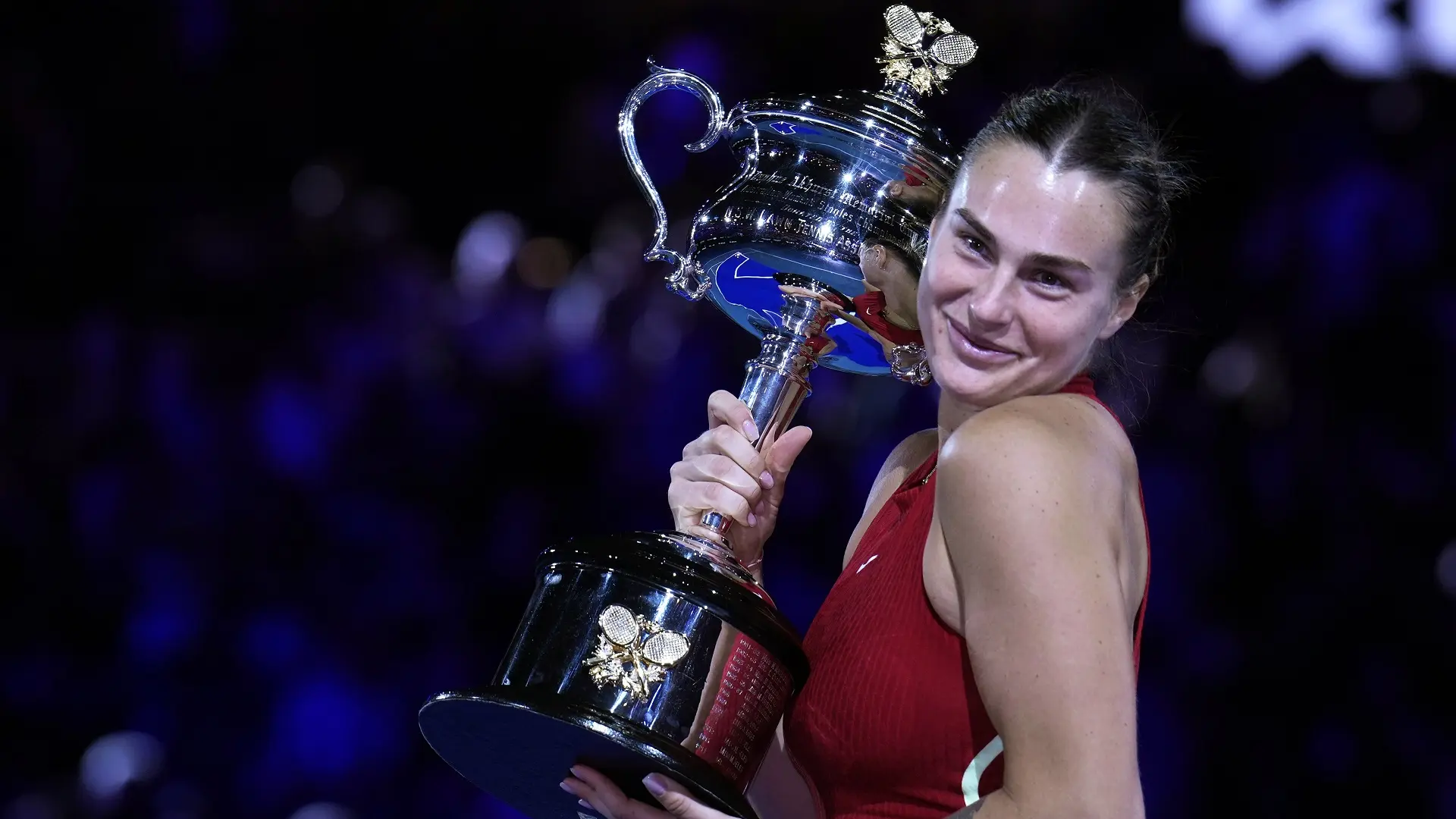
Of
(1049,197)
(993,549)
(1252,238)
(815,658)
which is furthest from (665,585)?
(1252,238)

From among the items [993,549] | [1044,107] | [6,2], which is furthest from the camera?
[6,2]

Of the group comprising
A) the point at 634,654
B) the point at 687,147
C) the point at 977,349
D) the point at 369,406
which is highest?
the point at 687,147

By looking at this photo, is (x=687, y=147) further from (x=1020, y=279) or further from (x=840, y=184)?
(x=1020, y=279)

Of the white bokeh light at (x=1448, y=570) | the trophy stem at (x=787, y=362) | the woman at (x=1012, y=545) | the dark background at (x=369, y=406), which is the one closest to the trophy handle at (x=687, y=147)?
the trophy stem at (x=787, y=362)

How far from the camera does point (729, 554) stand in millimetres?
1304

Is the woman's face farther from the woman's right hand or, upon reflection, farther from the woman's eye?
the woman's right hand

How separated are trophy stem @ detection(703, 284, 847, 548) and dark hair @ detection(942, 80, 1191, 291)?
0.31m

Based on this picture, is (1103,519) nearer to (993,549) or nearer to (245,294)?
(993,549)

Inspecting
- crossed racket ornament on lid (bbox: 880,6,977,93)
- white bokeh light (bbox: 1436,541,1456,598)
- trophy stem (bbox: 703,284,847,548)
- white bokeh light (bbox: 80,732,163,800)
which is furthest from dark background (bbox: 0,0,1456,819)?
trophy stem (bbox: 703,284,847,548)

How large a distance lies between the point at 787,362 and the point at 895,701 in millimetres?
448

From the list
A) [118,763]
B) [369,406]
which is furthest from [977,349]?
[118,763]

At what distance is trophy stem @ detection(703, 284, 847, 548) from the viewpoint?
1.43 m

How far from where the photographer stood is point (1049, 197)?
3.54 feet

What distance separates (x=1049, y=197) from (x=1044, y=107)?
84mm
